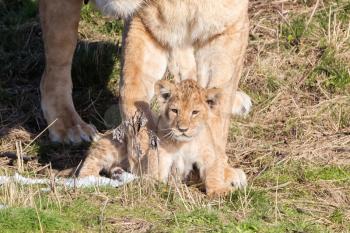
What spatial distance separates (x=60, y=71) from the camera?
731 centimetres

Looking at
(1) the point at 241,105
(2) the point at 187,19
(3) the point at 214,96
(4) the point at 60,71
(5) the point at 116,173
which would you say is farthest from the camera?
(1) the point at 241,105

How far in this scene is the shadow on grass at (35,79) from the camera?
7.35 m

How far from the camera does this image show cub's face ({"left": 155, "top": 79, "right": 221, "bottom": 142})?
212 inches

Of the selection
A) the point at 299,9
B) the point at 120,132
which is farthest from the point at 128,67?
the point at 299,9

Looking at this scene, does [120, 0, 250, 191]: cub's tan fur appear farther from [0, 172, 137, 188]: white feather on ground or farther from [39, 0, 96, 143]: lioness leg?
[39, 0, 96, 143]: lioness leg

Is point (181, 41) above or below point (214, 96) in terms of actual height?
above

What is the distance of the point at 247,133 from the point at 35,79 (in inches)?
80.2

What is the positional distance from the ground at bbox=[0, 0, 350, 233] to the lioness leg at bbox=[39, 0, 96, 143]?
14 centimetres

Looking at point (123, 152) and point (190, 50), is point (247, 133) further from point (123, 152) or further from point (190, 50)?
point (123, 152)

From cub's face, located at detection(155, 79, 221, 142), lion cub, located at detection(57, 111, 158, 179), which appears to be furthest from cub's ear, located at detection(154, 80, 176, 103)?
lion cub, located at detection(57, 111, 158, 179)

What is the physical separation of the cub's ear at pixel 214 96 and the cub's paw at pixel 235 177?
0.41m

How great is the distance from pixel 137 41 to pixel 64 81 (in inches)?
55.5

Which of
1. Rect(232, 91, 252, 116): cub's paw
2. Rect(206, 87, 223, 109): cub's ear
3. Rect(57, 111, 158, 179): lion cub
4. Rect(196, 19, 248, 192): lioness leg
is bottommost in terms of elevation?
Rect(57, 111, 158, 179): lion cub

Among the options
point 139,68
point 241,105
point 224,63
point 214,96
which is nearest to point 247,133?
point 241,105
